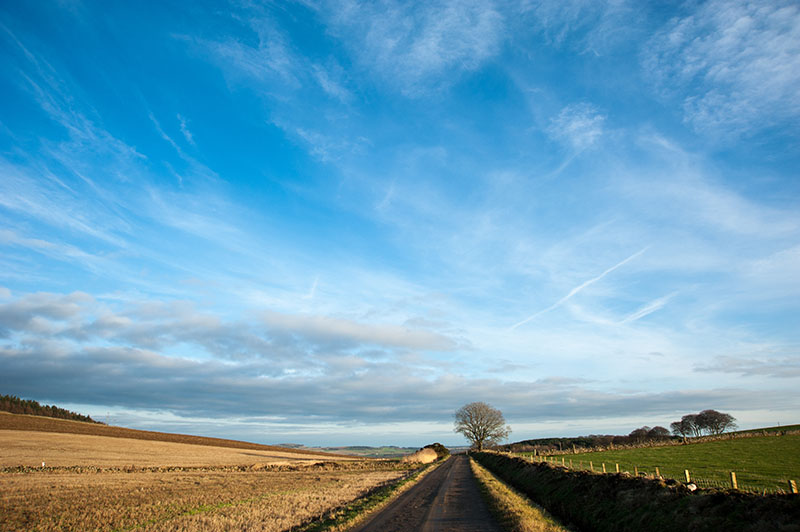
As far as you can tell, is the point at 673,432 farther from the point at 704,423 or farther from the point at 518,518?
the point at 518,518

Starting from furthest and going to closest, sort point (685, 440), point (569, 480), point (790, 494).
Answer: point (685, 440), point (569, 480), point (790, 494)

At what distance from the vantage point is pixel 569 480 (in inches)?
978

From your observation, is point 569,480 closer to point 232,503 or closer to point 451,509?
point 451,509

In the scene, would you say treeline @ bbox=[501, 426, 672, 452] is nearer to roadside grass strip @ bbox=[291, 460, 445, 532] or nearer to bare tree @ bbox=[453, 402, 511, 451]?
bare tree @ bbox=[453, 402, 511, 451]

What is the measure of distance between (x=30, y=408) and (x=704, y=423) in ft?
758

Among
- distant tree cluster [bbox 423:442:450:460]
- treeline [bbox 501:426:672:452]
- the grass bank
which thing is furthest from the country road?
distant tree cluster [bbox 423:442:450:460]

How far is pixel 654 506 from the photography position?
1510 centimetres

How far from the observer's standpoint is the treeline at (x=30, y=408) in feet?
495

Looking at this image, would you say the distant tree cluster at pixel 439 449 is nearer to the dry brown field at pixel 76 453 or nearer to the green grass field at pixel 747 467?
the dry brown field at pixel 76 453

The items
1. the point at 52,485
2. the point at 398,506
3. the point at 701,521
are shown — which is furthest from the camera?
the point at 52,485

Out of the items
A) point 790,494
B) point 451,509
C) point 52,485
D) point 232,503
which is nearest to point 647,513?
point 790,494

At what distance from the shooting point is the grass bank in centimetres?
1125

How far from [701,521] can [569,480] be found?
523 inches

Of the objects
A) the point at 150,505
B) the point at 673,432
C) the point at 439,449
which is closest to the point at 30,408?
the point at 439,449
